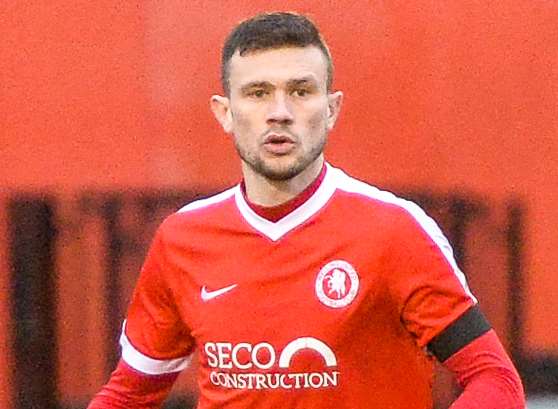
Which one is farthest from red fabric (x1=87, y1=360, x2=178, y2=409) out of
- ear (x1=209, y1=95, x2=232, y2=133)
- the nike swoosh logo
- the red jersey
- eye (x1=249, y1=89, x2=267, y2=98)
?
eye (x1=249, y1=89, x2=267, y2=98)

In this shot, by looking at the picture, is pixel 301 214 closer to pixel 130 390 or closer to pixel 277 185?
pixel 277 185

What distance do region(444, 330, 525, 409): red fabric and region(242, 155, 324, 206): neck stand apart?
1.43 ft

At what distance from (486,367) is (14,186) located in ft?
7.40

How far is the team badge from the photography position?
319cm

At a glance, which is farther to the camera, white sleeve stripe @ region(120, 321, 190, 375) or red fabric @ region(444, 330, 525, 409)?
white sleeve stripe @ region(120, 321, 190, 375)

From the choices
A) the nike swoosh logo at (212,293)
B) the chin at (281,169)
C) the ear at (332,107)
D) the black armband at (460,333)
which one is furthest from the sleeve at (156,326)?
the black armband at (460,333)

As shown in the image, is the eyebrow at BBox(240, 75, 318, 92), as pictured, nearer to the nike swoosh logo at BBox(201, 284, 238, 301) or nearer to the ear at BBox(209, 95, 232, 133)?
the ear at BBox(209, 95, 232, 133)

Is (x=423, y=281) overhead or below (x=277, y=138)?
below

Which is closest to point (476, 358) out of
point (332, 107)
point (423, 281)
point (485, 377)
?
point (485, 377)

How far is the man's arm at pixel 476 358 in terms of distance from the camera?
3.08 meters

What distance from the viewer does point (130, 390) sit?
11.6 feet

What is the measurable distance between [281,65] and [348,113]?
1811 mm

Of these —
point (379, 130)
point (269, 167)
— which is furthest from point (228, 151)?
point (269, 167)

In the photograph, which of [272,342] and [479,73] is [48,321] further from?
[272,342]
